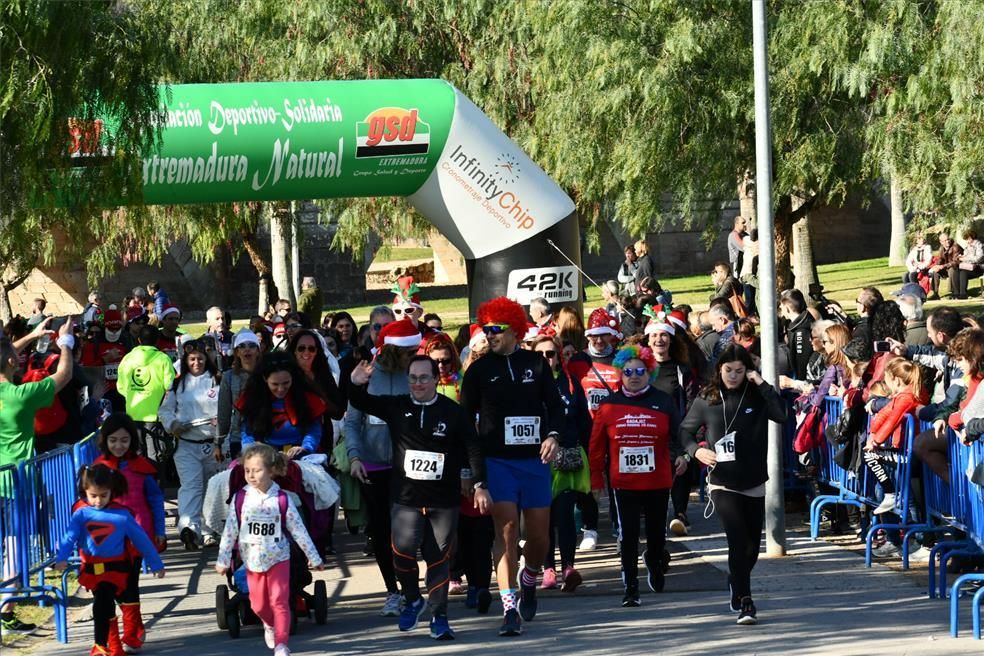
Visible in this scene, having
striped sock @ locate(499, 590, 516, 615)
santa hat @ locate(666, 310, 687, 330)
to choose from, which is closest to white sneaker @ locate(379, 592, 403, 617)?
striped sock @ locate(499, 590, 516, 615)

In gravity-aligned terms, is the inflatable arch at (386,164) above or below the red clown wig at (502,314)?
above

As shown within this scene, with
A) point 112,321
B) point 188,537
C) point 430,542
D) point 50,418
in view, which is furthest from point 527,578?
point 112,321

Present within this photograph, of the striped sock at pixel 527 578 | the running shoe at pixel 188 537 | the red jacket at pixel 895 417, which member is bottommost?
the striped sock at pixel 527 578

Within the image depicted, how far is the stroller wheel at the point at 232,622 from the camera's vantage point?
30.9ft

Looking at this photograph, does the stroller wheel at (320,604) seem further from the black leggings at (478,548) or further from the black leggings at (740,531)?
the black leggings at (740,531)

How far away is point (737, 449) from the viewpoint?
9.55 meters

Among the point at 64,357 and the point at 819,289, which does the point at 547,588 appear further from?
the point at 819,289

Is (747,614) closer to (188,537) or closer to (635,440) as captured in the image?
(635,440)

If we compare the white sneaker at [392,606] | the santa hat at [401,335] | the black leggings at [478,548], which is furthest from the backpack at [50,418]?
the black leggings at [478,548]

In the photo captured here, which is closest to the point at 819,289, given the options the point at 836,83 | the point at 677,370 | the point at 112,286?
the point at 836,83

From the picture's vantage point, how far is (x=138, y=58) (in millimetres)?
12266

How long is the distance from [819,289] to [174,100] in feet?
25.2

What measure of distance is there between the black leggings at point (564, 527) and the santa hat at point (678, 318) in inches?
102

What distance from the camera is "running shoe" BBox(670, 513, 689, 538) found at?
12336 millimetres
